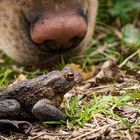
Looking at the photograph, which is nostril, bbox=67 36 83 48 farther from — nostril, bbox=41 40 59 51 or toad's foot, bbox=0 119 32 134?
toad's foot, bbox=0 119 32 134

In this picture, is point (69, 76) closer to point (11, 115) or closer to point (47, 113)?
point (47, 113)

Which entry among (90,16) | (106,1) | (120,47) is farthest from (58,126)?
(106,1)

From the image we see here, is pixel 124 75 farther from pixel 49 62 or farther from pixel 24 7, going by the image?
pixel 24 7

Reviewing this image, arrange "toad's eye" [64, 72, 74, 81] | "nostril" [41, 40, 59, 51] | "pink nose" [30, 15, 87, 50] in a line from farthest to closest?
"nostril" [41, 40, 59, 51] → "pink nose" [30, 15, 87, 50] → "toad's eye" [64, 72, 74, 81]

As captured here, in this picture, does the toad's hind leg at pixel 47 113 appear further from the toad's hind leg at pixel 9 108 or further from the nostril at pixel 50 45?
the nostril at pixel 50 45

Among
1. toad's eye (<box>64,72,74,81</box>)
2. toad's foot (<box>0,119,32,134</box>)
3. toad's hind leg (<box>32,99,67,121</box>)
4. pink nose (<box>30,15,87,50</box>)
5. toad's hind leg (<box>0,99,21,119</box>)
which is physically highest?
pink nose (<box>30,15,87,50</box>)

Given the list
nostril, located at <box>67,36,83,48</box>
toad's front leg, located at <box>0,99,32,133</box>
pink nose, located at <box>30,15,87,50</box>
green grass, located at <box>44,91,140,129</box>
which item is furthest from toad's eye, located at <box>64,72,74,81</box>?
nostril, located at <box>67,36,83,48</box>

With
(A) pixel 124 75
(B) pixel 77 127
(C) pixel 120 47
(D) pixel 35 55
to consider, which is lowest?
(B) pixel 77 127
